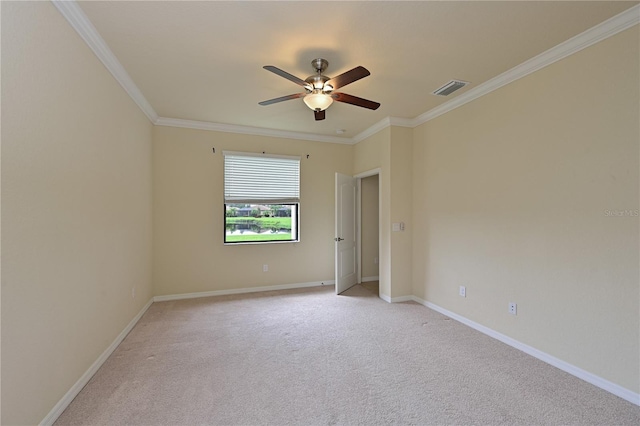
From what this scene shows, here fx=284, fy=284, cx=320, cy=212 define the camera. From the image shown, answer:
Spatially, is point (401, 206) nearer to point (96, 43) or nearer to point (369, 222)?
point (369, 222)

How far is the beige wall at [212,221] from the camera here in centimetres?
428

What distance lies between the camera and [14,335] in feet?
4.88

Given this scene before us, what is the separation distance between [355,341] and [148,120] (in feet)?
12.9

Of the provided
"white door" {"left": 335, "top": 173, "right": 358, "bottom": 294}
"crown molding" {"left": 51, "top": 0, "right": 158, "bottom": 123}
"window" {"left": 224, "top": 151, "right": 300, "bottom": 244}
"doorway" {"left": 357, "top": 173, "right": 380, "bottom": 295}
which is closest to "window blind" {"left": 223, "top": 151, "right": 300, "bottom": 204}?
"window" {"left": 224, "top": 151, "right": 300, "bottom": 244}

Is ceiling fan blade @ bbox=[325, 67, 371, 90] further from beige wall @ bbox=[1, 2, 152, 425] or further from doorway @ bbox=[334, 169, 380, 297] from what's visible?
doorway @ bbox=[334, 169, 380, 297]

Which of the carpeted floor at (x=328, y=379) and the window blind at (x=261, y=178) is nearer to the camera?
the carpeted floor at (x=328, y=379)

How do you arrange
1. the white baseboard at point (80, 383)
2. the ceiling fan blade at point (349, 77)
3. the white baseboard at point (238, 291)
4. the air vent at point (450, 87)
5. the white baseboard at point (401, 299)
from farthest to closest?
the white baseboard at point (238, 291), the white baseboard at point (401, 299), the air vent at point (450, 87), the ceiling fan blade at point (349, 77), the white baseboard at point (80, 383)

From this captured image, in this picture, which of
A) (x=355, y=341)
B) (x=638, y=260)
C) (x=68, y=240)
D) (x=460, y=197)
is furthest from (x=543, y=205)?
(x=68, y=240)

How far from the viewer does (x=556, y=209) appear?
2.49 metres

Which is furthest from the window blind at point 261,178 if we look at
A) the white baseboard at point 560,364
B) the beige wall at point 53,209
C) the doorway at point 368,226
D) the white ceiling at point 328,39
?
the white baseboard at point 560,364

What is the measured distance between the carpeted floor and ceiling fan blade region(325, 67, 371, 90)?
243cm

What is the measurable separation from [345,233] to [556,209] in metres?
2.97

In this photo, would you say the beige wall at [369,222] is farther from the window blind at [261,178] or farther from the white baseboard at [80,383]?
the white baseboard at [80,383]

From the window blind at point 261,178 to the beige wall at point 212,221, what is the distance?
0.38ft
